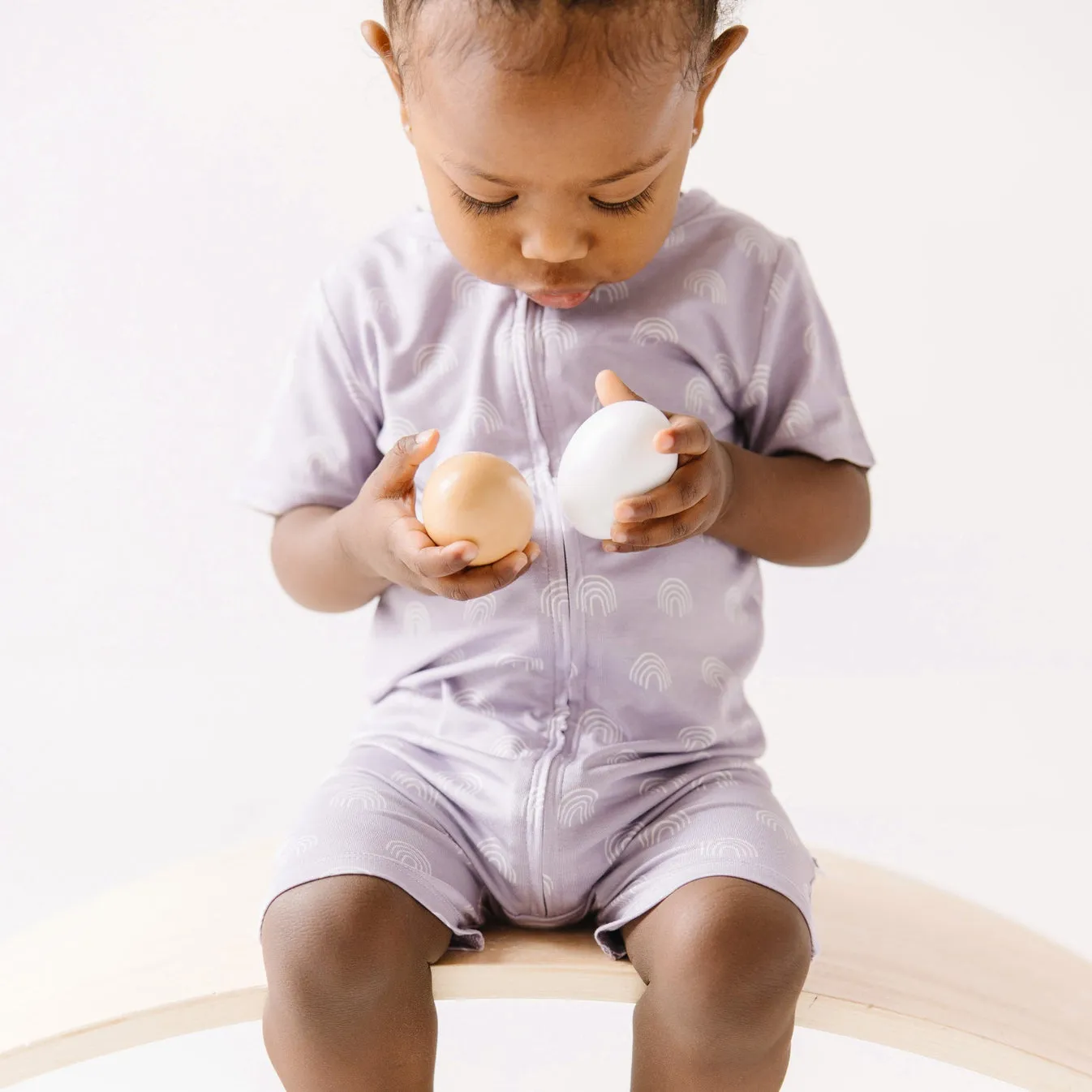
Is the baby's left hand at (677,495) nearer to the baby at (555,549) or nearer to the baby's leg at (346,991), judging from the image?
the baby at (555,549)

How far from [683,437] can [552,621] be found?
0.23 m

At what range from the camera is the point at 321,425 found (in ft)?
4.48

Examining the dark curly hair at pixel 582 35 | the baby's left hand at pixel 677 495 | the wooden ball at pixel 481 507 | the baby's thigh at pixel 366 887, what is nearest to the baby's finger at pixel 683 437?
the baby's left hand at pixel 677 495

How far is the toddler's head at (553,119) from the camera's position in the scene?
107cm

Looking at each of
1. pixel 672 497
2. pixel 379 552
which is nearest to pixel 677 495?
pixel 672 497

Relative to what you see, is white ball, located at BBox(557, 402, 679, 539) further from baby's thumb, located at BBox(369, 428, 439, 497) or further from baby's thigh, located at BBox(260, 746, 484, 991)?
baby's thigh, located at BBox(260, 746, 484, 991)

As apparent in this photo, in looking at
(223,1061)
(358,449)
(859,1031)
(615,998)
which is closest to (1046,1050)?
(859,1031)

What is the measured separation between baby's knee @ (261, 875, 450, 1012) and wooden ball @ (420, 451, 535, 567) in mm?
260

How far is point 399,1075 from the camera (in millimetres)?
1120

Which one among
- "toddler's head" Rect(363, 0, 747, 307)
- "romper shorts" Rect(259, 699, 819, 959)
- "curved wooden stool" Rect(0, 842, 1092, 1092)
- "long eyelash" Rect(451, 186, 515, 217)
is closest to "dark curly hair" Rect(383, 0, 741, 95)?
"toddler's head" Rect(363, 0, 747, 307)

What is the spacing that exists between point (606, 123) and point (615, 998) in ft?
2.19

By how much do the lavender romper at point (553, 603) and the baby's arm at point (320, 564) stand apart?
21mm

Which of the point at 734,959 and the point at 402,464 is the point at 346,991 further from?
the point at 402,464

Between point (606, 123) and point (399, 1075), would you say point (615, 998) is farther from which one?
point (606, 123)
